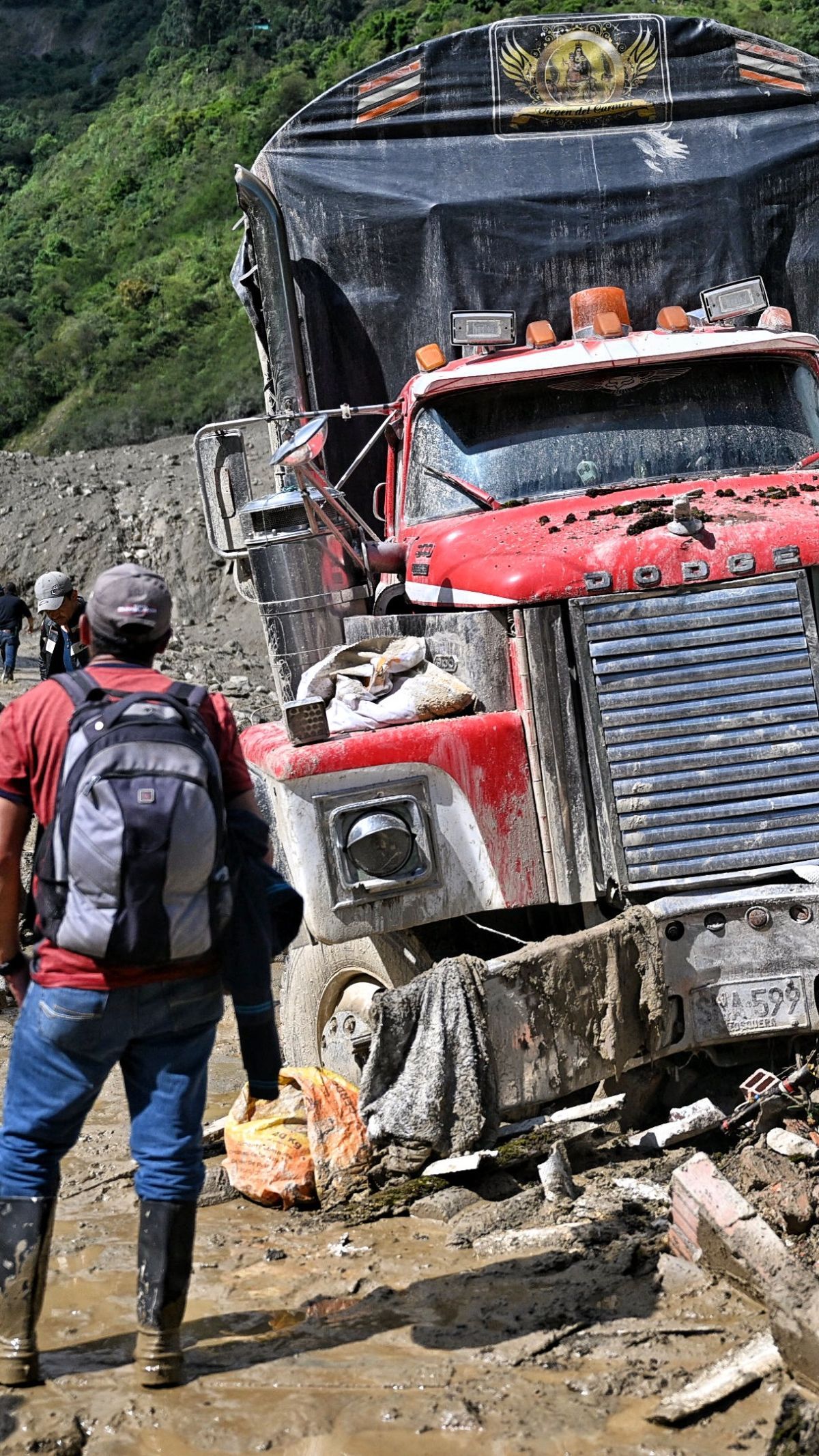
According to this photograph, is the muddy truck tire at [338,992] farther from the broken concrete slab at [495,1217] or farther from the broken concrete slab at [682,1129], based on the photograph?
the broken concrete slab at [682,1129]

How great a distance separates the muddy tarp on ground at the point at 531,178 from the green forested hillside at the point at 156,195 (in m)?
26.1

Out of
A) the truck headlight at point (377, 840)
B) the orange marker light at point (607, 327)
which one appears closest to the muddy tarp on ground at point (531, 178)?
the orange marker light at point (607, 327)

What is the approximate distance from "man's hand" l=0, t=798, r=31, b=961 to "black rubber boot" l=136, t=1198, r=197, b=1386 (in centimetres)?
69

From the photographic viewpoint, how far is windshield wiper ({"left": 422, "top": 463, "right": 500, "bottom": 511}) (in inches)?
245

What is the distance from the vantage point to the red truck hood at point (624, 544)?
197 inches

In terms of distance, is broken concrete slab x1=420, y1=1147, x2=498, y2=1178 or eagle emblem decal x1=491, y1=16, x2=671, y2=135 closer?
broken concrete slab x1=420, y1=1147, x2=498, y2=1178

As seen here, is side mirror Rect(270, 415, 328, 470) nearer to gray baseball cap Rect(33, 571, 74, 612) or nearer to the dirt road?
gray baseball cap Rect(33, 571, 74, 612)

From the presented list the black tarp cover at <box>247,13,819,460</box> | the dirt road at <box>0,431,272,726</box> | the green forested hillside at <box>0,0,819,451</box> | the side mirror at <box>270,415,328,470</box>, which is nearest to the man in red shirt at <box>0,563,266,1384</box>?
the side mirror at <box>270,415,328,470</box>

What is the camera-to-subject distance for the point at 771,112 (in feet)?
27.0

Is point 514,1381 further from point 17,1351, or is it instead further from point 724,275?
point 724,275

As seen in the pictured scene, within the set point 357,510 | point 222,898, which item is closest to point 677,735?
point 222,898

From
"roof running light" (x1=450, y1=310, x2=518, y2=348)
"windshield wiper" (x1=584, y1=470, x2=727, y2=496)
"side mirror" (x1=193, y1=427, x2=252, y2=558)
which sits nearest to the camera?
"windshield wiper" (x1=584, y1=470, x2=727, y2=496)

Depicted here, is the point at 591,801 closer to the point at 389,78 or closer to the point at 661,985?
the point at 661,985

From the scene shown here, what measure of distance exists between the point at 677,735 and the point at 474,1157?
146 centimetres
